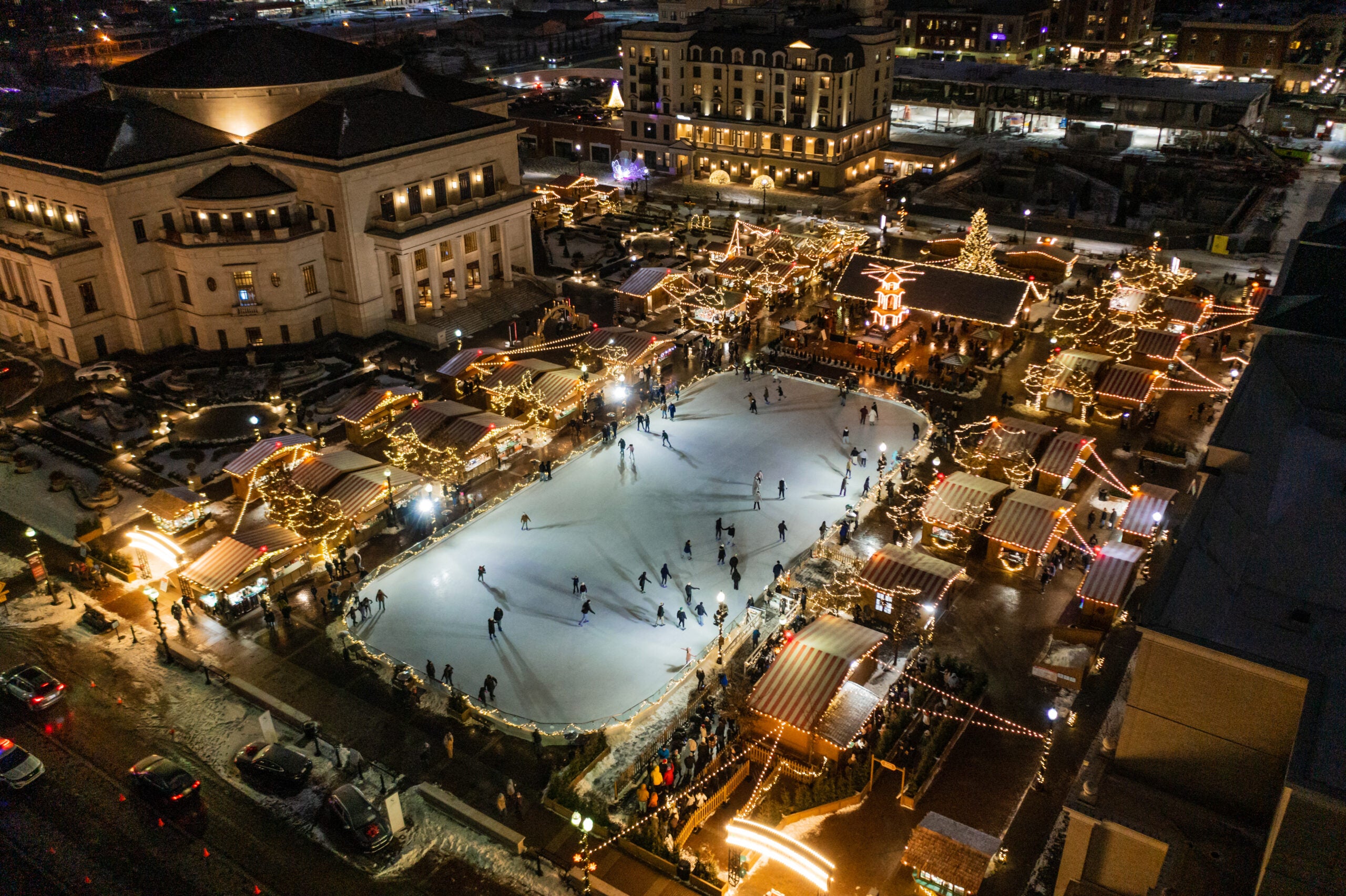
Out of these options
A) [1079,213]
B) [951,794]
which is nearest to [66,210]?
[951,794]

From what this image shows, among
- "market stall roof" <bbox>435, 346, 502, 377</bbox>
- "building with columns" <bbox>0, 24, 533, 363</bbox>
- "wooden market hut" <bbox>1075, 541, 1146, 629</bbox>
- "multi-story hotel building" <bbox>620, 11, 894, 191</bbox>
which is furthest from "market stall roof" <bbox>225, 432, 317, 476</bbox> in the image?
"multi-story hotel building" <bbox>620, 11, 894, 191</bbox>

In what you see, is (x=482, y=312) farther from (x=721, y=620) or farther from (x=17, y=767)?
(x=17, y=767)

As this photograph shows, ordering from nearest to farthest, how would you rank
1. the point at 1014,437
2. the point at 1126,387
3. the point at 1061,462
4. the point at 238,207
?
the point at 1061,462 < the point at 1014,437 < the point at 1126,387 < the point at 238,207

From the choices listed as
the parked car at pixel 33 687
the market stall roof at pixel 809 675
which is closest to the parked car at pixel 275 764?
the parked car at pixel 33 687

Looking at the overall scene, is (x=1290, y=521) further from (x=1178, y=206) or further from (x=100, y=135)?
(x=1178, y=206)

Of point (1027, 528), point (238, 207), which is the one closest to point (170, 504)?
point (238, 207)

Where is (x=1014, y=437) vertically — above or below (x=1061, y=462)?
above
